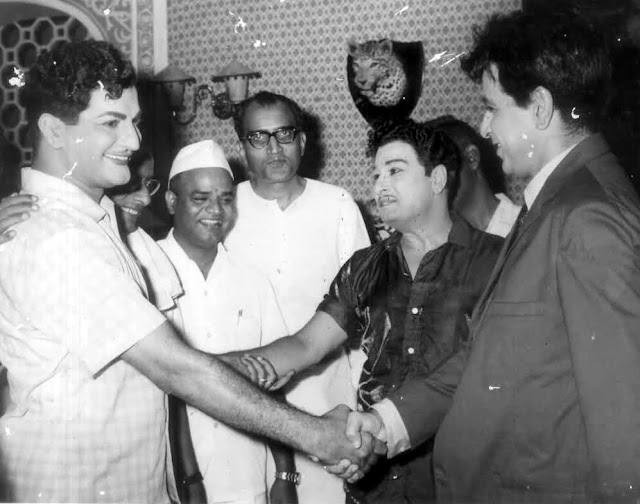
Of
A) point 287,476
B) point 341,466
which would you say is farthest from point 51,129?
point 287,476

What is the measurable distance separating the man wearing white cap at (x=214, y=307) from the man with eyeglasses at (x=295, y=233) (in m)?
0.12

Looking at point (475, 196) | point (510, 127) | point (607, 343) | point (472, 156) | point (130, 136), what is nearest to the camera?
point (607, 343)

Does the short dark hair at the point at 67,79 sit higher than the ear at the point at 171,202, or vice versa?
the short dark hair at the point at 67,79

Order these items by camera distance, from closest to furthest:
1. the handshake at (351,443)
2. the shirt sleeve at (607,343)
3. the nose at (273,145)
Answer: the shirt sleeve at (607,343)
the handshake at (351,443)
the nose at (273,145)

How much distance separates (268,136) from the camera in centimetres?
226

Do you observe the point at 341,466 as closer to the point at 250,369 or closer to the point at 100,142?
the point at 250,369

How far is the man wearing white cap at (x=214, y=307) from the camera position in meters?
1.88

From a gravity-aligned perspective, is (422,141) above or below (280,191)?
above

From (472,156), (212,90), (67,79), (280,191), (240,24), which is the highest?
(240,24)

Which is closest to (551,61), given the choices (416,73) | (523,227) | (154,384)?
(523,227)

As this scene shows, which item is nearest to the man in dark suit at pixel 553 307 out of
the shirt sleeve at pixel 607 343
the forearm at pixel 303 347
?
the shirt sleeve at pixel 607 343

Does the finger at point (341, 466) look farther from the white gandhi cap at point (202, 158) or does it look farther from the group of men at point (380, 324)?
the white gandhi cap at point (202, 158)

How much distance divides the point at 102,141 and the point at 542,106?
915mm

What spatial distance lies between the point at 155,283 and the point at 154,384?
438 millimetres
